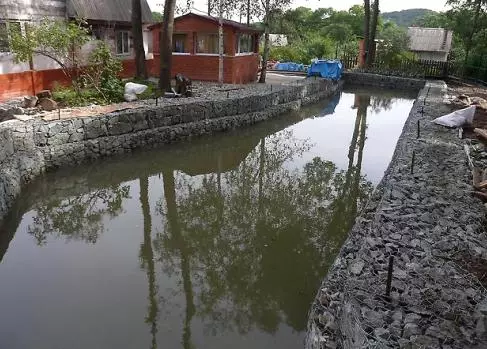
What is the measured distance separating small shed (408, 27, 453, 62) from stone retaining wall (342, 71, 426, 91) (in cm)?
1518

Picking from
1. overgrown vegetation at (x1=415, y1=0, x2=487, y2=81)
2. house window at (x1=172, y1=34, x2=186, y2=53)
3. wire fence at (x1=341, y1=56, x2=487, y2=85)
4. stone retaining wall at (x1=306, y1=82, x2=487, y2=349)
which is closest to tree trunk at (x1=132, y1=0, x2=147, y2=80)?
house window at (x1=172, y1=34, x2=186, y2=53)

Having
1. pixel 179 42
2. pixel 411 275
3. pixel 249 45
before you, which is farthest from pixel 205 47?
pixel 411 275

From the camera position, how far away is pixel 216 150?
12984mm

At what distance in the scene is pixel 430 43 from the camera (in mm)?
40344

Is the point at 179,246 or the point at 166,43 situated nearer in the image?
the point at 179,246

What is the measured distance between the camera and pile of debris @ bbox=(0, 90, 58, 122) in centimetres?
1076

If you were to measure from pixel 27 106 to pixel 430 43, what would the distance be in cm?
3819

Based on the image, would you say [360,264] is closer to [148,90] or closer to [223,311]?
[223,311]

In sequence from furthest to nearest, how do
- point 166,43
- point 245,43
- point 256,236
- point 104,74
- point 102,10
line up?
point 245,43 < point 102,10 < point 166,43 < point 104,74 < point 256,236

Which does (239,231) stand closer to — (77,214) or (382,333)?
(77,214)

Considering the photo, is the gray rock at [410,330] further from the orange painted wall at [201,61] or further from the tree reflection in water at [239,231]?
the orange painted wall at [201,61]

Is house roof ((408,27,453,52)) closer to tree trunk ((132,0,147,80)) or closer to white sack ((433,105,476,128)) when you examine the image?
white sack ((433,105,476,128))

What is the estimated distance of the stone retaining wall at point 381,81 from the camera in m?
26.4

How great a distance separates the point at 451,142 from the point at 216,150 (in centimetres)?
636
